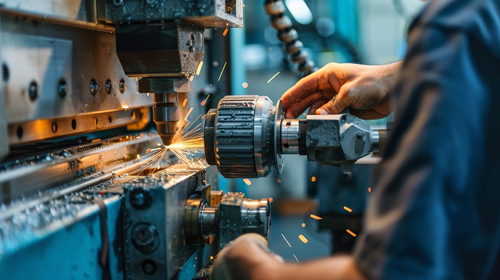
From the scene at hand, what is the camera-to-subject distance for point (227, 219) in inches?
39.3

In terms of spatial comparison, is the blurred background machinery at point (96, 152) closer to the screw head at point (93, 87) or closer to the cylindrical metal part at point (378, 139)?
the screw head at point (93, 87)

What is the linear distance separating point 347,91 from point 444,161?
0.88 meters

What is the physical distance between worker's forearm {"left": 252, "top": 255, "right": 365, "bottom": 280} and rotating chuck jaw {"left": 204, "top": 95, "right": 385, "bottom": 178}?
475 mm

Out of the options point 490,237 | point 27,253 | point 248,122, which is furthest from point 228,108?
point 490,237

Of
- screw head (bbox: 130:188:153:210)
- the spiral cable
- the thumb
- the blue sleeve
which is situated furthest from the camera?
the spiral cable

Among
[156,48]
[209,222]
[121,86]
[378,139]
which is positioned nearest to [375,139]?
[378,139]

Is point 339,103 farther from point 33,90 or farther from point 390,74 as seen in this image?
point 33,90

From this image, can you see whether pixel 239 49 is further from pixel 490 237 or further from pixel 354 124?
pixel 490 237

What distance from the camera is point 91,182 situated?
98cm

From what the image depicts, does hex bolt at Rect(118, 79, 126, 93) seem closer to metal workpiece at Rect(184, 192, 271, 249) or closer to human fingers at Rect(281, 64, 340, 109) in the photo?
metal workpiece at Rect(184, 192, 271, 249)

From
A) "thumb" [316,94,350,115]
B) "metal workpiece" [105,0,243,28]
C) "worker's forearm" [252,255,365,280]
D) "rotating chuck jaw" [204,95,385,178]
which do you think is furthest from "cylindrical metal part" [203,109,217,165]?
"worker's forearm" [252,255,365,280]

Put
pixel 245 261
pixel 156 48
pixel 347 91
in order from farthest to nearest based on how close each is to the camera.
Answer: pixel 347 91 < pixel 156 48 < pixel 245 261

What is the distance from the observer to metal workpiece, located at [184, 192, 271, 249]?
0.99 metres

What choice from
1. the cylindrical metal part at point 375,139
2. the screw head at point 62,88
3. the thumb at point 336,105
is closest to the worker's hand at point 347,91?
the thumb at point 336,105
